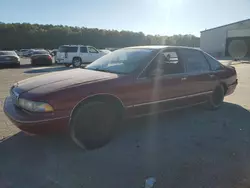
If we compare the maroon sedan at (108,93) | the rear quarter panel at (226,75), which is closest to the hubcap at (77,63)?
the rear quarter panel at (226,75)

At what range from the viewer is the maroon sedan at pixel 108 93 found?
3.30m

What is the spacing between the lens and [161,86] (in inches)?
171

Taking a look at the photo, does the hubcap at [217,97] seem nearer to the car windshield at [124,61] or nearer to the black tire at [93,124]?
the car windshield at [124,61]

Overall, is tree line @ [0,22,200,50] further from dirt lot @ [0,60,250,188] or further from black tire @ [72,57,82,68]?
dirt lot @ [0,60,250,188]

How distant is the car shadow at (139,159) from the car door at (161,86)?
48 cm


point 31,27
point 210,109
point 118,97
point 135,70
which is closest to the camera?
point 118,97

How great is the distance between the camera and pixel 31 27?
64375mm

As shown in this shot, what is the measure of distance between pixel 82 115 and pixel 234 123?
317 cm

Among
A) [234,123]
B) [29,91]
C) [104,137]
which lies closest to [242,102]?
[234,123]

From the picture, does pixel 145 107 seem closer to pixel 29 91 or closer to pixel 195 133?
pixel 195 133

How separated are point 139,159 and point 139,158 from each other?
1.1 inches

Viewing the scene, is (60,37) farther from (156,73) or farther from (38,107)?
(38,107)

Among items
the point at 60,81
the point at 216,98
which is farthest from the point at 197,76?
the point at 60,81

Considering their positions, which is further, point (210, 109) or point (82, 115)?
point (210, 109)
